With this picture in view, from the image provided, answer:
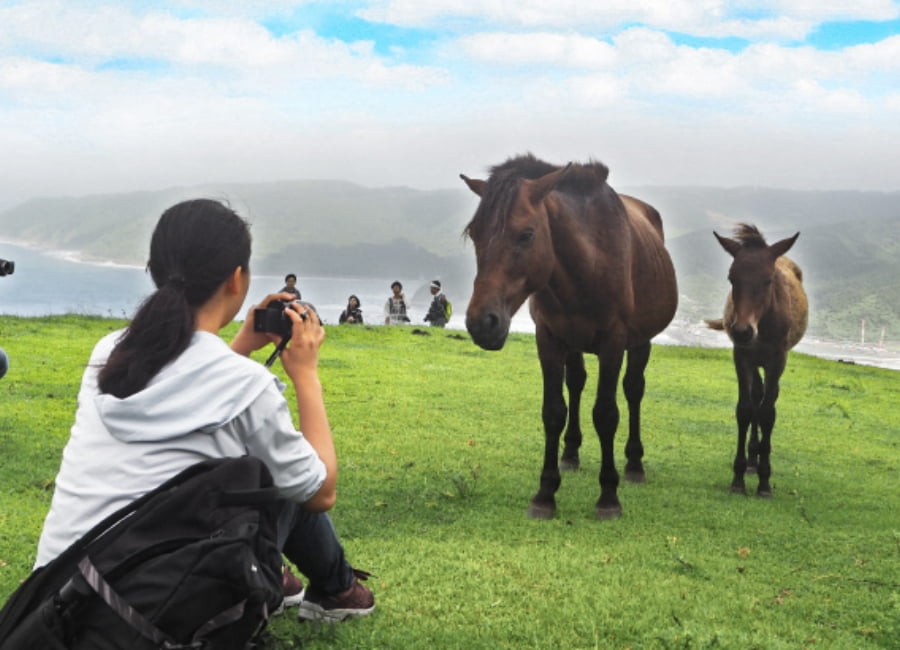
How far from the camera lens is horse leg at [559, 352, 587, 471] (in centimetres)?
818

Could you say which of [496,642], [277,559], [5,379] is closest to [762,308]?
[496,642]

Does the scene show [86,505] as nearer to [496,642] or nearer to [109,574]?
[109,574]

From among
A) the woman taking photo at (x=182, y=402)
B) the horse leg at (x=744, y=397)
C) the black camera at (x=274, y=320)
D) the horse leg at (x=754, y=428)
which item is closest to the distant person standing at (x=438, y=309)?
the horse leg at (x=754, y=428)

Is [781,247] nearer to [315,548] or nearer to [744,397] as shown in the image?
[744,397]

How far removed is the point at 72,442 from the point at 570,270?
4166 millimetres

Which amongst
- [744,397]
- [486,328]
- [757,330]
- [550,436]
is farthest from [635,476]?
[486,328]

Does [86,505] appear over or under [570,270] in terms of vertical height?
under

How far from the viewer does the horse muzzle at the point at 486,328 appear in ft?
18.4

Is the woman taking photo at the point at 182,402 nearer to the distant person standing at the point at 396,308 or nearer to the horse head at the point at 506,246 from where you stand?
the horse head at the point at 506,246

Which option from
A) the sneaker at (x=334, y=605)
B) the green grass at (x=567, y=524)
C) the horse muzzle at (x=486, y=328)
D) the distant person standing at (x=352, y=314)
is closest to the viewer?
the sneaker at (x=334, y=605)

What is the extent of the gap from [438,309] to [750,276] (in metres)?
15.7

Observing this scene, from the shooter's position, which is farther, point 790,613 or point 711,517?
point 711,517

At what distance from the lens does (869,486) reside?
8633 millimetres

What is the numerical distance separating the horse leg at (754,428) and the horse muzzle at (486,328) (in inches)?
152
